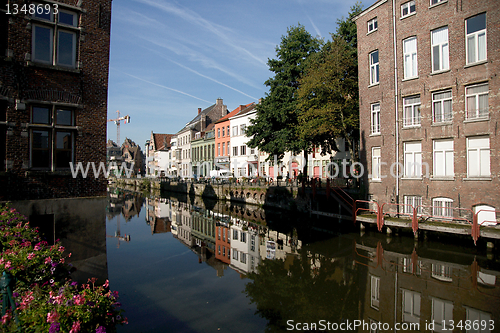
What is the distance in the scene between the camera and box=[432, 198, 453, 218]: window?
49.6 feet

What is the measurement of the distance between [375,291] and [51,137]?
392 inches

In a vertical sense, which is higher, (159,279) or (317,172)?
(317,172)

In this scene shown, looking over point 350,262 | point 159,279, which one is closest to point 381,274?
point 350,262

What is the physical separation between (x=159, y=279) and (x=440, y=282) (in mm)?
8964

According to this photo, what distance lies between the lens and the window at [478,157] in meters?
14.0

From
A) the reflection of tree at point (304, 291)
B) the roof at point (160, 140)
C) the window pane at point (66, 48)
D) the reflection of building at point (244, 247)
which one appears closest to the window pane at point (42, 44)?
the window pane at point (66, 48)

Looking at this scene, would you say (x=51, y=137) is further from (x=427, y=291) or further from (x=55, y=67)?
(x=427, y=291)

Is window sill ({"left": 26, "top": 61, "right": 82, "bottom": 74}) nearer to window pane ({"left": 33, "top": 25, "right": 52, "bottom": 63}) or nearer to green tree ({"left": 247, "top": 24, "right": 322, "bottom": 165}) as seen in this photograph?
window pane ({"left": 33, "top": 25, "right": 52, "bottom": 63})

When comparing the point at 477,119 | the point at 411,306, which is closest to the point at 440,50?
the point at 477,119

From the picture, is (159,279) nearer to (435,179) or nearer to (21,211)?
(21,211)

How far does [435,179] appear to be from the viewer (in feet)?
51.4

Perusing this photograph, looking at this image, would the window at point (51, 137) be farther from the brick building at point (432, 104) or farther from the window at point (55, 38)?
the brick building at point (432, 104)

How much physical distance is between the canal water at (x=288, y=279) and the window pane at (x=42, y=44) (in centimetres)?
376

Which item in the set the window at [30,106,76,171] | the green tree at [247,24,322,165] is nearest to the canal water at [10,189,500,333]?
the window at [30,106,76,171]
